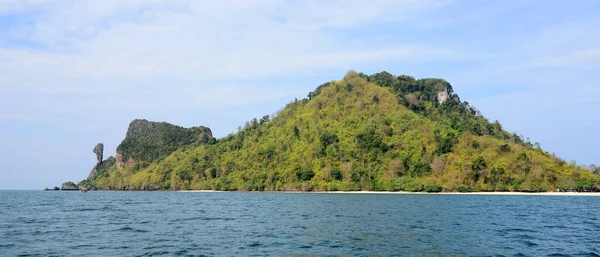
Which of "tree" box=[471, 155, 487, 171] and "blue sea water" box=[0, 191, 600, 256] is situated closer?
"blue sea water" box=[0, 191, 600, 256]

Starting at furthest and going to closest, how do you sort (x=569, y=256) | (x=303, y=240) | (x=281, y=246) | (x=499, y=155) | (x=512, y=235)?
(x=499, y=155) → (x=512, y=235) → (x=303, y=240) → (x=281, y=246) → (x=569, y=256)

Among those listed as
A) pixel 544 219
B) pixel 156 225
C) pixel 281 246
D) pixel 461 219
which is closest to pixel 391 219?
pixel 461 219

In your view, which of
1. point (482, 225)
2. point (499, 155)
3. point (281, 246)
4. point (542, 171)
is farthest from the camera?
point (499, 155)

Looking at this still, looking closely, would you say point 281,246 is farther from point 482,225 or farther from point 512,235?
point 482,225

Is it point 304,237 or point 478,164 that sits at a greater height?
point 478,164

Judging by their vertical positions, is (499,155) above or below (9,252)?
above

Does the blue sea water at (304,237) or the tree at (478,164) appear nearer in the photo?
the blue sea water at (304,237)

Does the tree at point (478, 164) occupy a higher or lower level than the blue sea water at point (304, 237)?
higher

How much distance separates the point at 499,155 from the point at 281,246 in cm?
16430

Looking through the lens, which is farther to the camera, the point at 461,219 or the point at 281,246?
the point at 461,219

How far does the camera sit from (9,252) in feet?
111

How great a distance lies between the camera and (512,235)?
43.7 meters

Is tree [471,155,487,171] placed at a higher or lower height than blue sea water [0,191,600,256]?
higher

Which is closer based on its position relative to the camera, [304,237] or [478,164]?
[304,237]
